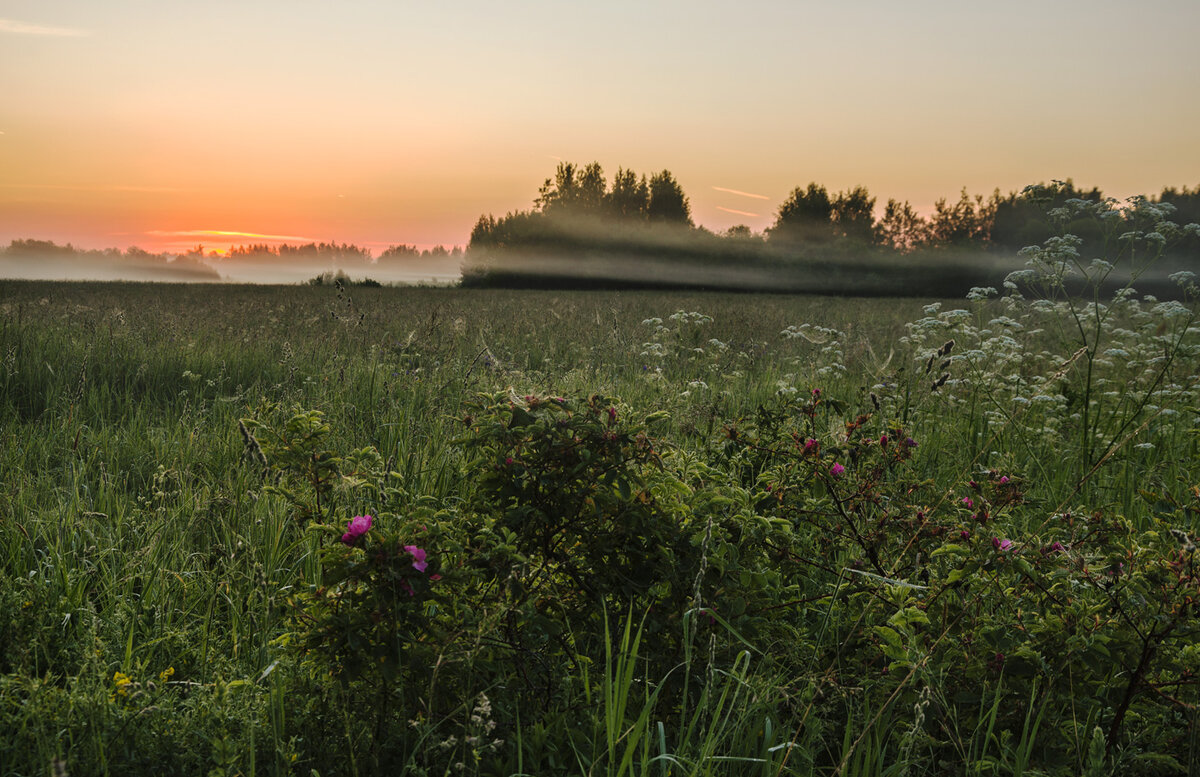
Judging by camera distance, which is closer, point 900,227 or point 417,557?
point 417,557

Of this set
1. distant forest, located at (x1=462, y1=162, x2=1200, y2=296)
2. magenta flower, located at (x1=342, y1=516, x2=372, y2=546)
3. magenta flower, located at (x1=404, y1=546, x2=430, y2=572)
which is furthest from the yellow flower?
distant forest, located at (x1=462, y1=162, x2=1200, y2=296)

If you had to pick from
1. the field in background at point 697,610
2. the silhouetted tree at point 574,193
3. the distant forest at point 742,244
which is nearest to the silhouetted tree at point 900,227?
the distant forest at point 742,244

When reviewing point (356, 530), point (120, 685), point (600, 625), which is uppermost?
point (356, 530)

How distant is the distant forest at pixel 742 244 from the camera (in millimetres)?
48375

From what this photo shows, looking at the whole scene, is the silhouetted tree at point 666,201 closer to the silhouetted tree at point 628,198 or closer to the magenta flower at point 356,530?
the silhouetted tree at point 628,198

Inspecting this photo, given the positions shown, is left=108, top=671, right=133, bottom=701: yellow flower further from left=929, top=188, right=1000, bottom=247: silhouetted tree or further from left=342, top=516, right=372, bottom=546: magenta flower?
left=929, top=188, right=1000, bottom=247: silhouetted tree

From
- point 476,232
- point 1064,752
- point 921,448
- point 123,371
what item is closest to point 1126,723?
point 1064,752

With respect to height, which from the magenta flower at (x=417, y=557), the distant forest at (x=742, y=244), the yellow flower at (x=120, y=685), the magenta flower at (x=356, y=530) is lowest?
the yellow flower at (x=120, y=685)

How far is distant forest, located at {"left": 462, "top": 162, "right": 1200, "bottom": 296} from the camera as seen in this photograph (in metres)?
48.4

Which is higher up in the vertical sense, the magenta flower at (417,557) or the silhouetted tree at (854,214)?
the silhouetted tree at (854,214)

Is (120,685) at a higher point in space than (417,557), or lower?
lower

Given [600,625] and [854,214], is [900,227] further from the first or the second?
[600,625]

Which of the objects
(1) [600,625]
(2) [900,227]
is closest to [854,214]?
(2) [900,227]

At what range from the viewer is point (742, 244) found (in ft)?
174
